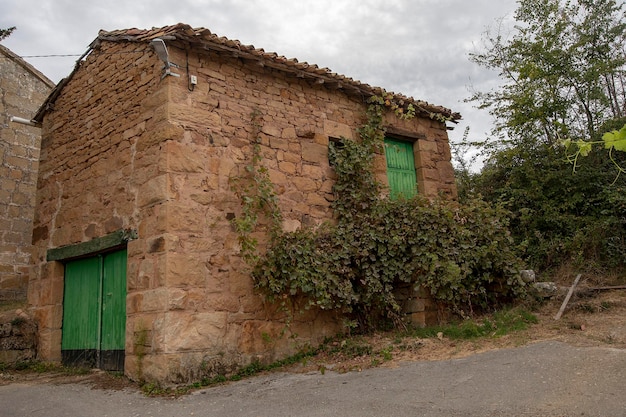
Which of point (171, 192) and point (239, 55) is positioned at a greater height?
point (239, 55)

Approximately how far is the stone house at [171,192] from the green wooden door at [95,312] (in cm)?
2

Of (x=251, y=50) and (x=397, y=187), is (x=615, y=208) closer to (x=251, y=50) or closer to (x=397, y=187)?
(x=397, y=187)

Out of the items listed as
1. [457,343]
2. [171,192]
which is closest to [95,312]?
[171,192]

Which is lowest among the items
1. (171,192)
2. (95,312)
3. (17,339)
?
(17,339)

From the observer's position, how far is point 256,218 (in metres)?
5.79

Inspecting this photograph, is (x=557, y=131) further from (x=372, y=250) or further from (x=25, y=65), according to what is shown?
(x=25, y=65)

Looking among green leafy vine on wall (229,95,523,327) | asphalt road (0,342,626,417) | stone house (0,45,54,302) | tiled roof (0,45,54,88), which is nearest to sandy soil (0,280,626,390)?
asphalt road (0,342,626,417)

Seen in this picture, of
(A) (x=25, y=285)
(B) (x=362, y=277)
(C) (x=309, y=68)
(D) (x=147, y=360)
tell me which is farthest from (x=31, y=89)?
(B) (x=362, y=277)

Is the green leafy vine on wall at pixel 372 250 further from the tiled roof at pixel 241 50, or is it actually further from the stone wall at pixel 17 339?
the stone wall at pixel 17 339

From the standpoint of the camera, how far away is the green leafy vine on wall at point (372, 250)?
223 inches

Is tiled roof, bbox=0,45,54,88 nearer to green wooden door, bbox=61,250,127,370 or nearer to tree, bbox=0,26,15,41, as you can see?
tree, bbox=0,26,15,41

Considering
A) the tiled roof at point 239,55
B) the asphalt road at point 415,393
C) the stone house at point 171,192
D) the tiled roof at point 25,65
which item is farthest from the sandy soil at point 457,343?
the tiled roof at point 25,65

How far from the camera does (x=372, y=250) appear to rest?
6316mm

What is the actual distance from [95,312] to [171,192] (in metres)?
2.08
